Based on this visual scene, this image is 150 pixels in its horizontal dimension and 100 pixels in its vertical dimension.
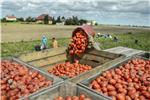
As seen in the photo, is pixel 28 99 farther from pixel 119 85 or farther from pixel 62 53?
pixel 62 53

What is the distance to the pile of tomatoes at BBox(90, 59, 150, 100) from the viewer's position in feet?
10.7

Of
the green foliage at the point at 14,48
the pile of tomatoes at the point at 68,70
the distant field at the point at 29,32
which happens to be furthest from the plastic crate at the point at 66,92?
the distant field at the point at 29,32

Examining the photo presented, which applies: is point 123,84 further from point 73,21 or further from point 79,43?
point 73,21

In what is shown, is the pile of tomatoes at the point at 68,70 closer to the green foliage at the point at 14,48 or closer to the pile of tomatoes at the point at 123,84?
the pile of tomatoes at the point at 123,84

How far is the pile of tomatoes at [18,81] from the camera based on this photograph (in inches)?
122

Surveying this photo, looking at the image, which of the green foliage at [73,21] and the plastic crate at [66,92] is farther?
the green foliage at [73,21]

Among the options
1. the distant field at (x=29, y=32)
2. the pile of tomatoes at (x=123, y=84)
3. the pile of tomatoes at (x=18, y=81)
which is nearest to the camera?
the pile of tomatoes at (x=18, y=81)

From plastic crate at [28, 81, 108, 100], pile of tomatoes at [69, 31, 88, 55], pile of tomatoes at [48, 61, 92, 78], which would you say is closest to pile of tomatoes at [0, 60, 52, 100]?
plastic crate at [28, 81, 108, 100]

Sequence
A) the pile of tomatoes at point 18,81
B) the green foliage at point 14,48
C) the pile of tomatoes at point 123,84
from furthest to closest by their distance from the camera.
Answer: the green foliage at point 14,48 < the pile of tomatoes at point 123,84 < the pile of tomatoes at point 18,81

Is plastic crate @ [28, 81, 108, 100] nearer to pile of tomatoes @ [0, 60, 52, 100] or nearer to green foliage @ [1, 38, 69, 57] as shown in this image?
pile of tomatoes @ [0, 60, 52, 100]

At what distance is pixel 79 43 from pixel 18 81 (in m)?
3.15

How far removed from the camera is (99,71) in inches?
163

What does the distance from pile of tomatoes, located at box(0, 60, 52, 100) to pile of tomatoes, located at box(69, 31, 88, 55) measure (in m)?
2.37

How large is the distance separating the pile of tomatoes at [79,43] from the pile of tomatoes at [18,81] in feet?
7.78
